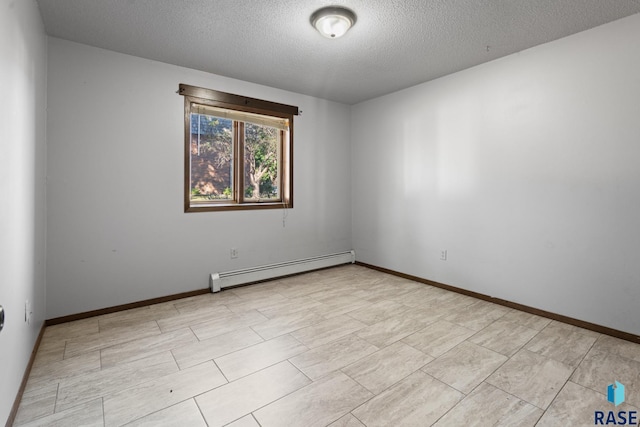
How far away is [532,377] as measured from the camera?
1.91 metres

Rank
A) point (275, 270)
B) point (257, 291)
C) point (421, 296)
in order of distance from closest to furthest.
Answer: point (421, 296) → point (257, 291) → point (275, 270)

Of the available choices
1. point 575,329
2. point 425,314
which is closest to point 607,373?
point 575,329

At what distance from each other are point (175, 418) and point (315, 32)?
2885 millimetres

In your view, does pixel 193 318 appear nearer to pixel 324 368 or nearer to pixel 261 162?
pixel 324 368

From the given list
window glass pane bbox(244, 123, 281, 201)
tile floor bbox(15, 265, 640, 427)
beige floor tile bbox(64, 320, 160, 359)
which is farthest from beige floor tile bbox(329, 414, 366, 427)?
window glass pane bbox(244, 123, 281, 201)

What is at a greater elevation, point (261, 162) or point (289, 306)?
point (261, 162)

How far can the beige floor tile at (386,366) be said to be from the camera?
186 cm

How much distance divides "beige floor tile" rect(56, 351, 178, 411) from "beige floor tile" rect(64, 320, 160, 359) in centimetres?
39

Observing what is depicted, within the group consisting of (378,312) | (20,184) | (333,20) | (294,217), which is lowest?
(378,312)

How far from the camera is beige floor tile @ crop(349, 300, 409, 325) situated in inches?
109

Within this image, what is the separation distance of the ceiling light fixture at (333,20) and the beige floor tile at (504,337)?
2.67 metres

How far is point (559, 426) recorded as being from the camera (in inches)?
59.1

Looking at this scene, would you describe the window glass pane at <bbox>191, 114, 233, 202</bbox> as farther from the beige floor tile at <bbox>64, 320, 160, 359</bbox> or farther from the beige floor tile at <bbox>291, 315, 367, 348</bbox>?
the beige floor tile at <bbox>291, 315, 367, 348</bbox>

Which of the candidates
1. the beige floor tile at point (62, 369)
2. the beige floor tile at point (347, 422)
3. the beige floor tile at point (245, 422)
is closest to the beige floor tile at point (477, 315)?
the beige floor tile at point (347, 422)
